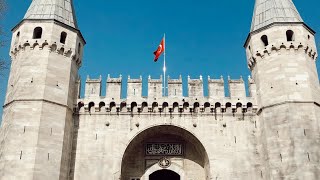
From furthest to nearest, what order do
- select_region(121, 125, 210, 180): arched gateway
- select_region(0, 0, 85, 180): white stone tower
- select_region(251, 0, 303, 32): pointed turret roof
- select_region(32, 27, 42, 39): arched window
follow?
select_region(251, 0, 303, 32): pointed turret roof
select_region(32, 27, 42, 39): arched window
select_region(121, 125, 210, 180): arched gateway
select_region(0, 0, 85, 180): white stone tower

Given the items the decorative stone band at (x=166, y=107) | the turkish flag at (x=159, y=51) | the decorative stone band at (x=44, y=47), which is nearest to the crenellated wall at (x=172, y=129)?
the decorative stone band at (x=166, y=107)

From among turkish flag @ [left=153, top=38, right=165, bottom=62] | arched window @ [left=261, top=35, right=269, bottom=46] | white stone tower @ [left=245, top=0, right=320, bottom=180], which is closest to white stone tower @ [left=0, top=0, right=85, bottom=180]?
turkish flag @ [left=153, top=38, right=165, bottom=62]

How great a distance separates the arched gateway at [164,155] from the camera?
62.5 feet

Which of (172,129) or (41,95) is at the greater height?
(41,95)

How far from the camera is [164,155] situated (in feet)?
64.0

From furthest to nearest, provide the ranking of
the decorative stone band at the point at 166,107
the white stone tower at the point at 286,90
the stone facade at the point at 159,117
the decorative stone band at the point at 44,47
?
the decorative stone band at the point at 166,107
the decorative stone band at the point at 44,47
the stone facade at the point at 159,117
the white stone tower at the point at 286,90

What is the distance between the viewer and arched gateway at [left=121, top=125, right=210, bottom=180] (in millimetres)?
19047

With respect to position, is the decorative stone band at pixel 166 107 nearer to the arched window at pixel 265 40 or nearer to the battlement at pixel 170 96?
the battlement at pixel 170 96

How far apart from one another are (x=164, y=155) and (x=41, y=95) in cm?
709

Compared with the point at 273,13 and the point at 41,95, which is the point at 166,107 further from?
the point at 273,13

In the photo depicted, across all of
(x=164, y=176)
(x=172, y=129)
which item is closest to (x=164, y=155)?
(x=172, y=129)

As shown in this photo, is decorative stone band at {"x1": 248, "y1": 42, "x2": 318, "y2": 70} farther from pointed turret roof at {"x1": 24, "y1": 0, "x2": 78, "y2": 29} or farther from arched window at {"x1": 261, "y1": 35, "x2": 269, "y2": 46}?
pointed turret roof at {"x1": 24, "y1": 0, "x2": 78, "y2": 29}

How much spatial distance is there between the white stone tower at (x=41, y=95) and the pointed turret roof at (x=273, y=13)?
10.1m

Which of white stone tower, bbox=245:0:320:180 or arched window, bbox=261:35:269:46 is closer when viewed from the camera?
white stone tower, bbox=245:0:320:180
